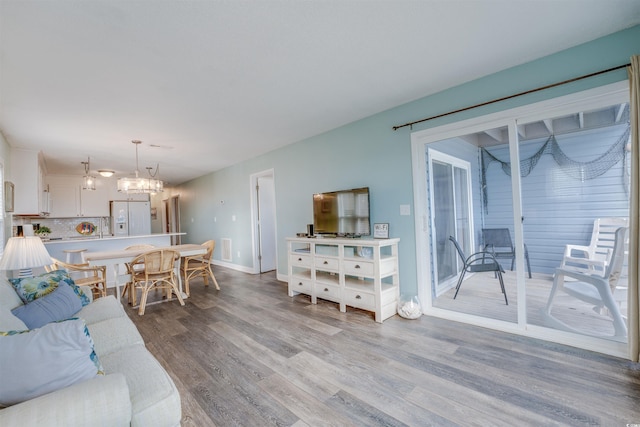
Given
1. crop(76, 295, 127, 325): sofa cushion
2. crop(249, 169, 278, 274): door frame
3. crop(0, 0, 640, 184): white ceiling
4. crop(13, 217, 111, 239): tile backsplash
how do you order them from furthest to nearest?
1. crop(13, 217, 111, 239): tile backsplash
2. crop(249, 169, 278, 274): door frame
3. crop(76, 295, 127, 325): sofa cushion
4. crop(0, 0, 640, 184): white ceiling

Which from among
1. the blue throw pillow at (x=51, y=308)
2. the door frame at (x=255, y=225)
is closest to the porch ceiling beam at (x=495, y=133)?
the blue throw pillow at (x=51, y=308)

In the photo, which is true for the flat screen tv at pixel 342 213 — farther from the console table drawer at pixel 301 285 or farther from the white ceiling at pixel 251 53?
the white ceiling at pixel 251 53

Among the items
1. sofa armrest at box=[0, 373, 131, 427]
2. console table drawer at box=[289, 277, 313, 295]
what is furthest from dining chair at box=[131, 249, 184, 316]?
sofa armrest at box=[0, 373, 131, 427]

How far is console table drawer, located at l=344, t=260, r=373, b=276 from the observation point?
3050 mm

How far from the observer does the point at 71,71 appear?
2.19 m

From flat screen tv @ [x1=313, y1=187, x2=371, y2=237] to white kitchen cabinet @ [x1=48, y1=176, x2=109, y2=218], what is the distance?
598cm

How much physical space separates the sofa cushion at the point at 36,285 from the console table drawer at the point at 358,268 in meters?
2.50

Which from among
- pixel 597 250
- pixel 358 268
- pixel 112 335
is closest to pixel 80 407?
pixel 112 335

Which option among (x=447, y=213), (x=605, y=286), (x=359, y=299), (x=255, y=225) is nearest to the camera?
(x=605, y=286)

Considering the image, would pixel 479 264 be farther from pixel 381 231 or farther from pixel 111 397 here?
pixel 111 397

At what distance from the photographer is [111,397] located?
3.18 feet

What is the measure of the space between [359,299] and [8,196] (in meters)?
4.71

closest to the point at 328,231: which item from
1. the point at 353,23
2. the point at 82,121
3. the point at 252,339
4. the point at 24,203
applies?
the point at 252,339

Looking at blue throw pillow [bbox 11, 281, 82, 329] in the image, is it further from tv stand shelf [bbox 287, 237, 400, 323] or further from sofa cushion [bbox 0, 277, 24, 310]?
tv stand shelf [bbox 287, 237, 400, 323]
